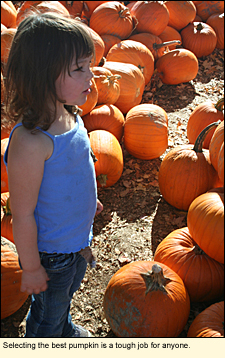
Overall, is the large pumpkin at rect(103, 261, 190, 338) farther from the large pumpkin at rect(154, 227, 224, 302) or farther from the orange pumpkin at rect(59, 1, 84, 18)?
the orange pumpkin at rect(59, 1, 84, 18)

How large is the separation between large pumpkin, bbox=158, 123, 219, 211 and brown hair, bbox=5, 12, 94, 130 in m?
1.78

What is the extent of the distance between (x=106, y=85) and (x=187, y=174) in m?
1.47

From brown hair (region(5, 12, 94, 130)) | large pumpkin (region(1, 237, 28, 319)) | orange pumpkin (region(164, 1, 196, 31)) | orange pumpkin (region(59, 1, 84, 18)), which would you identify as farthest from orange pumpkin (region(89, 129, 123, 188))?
orange pumpkin (region(164, 1, 196, 31))

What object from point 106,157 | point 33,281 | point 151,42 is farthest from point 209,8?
point 33,281

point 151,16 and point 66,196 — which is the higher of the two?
point 151,16

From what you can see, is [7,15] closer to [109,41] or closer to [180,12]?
[109,41]

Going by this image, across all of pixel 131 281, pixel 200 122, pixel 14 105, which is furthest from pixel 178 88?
pixel 14 105

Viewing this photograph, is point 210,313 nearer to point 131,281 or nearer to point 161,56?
point 131,281

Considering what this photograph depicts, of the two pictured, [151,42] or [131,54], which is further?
[151,42]

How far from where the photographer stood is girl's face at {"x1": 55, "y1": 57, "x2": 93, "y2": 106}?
4.43 ft

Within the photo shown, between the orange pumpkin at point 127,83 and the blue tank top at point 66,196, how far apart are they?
8.72 ft

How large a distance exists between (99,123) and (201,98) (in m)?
2.11

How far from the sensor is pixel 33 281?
1.44m

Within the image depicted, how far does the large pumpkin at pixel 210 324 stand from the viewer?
181 centimetres
